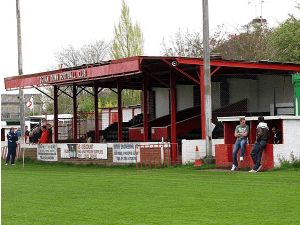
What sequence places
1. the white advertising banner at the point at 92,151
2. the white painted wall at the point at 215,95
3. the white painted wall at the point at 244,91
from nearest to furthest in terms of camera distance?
the white advertising banner at the point at 92,151 < the white painted wall at the point at 244,91 < the white painted wall at the point at 215,95

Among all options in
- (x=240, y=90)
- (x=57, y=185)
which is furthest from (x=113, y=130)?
(x=57, y=185)

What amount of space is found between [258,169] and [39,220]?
1056 centimetres

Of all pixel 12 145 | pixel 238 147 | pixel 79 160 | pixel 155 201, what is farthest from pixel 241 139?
pixel 12 145

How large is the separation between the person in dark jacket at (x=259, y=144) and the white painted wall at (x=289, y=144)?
60 centimetres

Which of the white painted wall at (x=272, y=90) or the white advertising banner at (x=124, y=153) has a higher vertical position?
the white painted wall at (x=272, y=90)

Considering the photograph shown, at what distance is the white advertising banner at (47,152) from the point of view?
92.2 ft

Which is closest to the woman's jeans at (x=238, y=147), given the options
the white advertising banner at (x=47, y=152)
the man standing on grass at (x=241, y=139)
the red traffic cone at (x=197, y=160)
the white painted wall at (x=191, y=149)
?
the man standing on grass at (x=241, y=139)

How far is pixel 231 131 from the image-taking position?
20922mm

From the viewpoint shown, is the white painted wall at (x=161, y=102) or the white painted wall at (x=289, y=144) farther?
the white painted wall at (x=161, y=102)

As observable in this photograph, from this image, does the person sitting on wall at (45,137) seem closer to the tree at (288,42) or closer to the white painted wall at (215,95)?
the white painted wall at (215,95)

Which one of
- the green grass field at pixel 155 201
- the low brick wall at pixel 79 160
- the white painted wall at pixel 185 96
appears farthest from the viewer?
the white painted wall at pixel 185 96

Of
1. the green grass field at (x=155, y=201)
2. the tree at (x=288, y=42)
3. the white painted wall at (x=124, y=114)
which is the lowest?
the green grass field at (x=155, y=201)

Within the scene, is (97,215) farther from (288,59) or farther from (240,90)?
(288,59)

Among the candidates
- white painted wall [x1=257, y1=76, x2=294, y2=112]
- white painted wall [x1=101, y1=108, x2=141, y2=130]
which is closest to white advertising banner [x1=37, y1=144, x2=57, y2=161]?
white painted wall [x1=257, y1=76, x2=294, y2=112]
